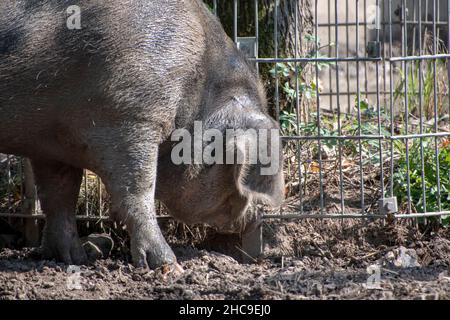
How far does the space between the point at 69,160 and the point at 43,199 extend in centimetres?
57

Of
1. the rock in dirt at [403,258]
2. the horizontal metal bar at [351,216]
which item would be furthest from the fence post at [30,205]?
the rock in dirt at [403,258]

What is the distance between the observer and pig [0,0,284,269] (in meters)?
5.61

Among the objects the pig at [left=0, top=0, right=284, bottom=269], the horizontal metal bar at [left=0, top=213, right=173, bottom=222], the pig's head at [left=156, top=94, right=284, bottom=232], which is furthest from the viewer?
the horizontal metal bar at [left=0, top=213, right=173, bottom=222]

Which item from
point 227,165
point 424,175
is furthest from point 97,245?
point 424,175

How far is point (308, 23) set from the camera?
7.55 metres

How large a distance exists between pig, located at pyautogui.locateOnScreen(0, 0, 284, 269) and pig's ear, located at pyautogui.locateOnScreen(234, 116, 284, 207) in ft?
0.03

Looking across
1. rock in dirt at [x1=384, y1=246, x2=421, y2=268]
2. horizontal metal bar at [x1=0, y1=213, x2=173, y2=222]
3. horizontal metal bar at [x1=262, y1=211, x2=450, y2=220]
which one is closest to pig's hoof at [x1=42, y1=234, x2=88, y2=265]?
horizontal metal bar at [x1=0, y1=213, x2=173, y2=222]

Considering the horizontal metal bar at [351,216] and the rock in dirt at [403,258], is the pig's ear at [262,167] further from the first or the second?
the rock in dirt at [403,258]

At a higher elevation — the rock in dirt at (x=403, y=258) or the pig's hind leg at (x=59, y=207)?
the pig's hind leg at (x=59, y=207)

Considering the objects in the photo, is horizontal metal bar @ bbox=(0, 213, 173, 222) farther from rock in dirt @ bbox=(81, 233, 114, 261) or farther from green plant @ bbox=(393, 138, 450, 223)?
green plant @ bbox=(393, 138, 450, 223)

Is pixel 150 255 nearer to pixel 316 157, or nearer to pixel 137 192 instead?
pixel 137 192

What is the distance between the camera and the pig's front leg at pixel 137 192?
5676 millimetres

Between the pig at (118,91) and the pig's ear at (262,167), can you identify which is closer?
the pig at (118,91)

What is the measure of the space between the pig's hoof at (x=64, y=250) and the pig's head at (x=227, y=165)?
74 cm
